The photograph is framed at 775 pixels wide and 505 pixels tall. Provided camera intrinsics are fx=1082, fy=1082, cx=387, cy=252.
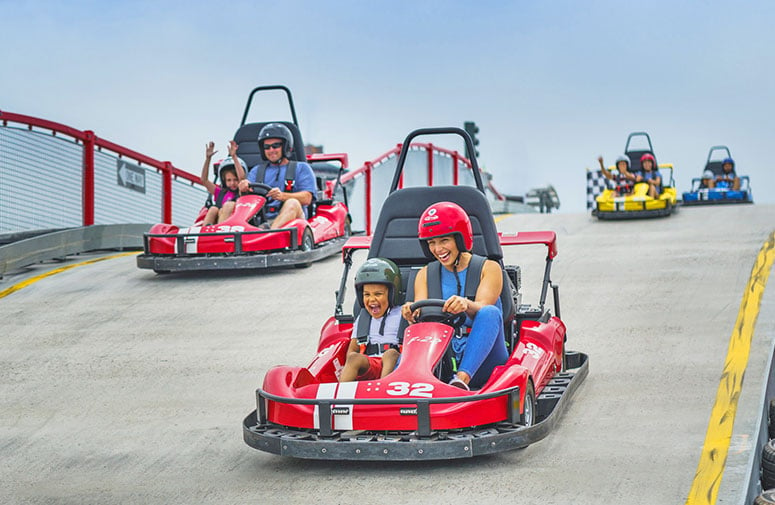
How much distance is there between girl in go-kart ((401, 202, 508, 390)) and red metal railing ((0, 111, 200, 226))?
8.27 meters

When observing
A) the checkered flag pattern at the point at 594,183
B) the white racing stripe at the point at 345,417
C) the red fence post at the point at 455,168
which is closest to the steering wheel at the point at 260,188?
the white racing stripe at the point at 345,417

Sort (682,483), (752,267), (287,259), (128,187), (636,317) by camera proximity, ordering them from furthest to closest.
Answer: (128,187)
(287,259)
(752,267)
(636,317)
(682,483)

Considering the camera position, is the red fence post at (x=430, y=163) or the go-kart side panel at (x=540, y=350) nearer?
the go-kart side panel at (x=540, y=350)

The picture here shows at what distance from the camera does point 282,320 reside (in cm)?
909

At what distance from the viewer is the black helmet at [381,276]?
5961 mm

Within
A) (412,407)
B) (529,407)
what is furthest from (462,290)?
(412,407)

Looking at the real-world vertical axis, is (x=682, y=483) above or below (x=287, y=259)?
below

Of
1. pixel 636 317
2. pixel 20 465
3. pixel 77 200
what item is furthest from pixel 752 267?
pixel 77 200

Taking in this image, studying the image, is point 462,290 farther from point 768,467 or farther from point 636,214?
point 636,214

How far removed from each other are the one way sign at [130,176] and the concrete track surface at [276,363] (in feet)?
7.88

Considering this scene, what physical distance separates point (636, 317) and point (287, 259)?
4120 millimetres

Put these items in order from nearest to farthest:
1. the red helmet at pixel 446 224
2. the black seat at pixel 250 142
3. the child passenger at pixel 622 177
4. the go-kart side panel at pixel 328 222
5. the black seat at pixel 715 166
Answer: the red helmet at pixel 446 224, the go-kart side panel at pixel 328 222, the black seat at pixel 250 142, the child passenger at pixel 622 177, the black seat at pixel 715 166

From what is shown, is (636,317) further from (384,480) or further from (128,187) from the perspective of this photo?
(128,187)

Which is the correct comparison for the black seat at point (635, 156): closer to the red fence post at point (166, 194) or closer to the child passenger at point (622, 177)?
the child passenger at point (622, 177)
